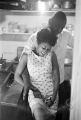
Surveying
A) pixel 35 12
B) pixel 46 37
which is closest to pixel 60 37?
pixel 46 37

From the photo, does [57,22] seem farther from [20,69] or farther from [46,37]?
[20,69]

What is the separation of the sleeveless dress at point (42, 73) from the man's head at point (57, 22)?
0.12 m

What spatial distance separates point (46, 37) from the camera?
3.16 feet

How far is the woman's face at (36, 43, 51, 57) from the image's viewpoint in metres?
0.98

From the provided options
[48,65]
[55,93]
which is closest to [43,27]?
[48,65]

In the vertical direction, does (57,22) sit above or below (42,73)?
above

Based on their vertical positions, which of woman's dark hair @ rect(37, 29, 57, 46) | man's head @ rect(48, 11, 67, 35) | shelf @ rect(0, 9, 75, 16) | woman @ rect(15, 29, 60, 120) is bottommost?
woman @ rect(15, 29, 60, 120)

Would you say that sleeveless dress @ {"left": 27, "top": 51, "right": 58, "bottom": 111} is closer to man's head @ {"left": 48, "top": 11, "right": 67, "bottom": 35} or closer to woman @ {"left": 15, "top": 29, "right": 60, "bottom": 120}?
woman @ {"left": 15, "top": 29, "right": 60, "bottom": 120}

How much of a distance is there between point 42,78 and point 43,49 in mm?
146

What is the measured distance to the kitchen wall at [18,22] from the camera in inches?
38.3

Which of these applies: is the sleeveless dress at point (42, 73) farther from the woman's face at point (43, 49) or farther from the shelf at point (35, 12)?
the shelf at point (35, 12)

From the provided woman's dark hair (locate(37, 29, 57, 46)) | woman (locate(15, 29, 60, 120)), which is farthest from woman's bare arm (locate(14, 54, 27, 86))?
woman's dark hair (locate(37, 29, 57, 46))

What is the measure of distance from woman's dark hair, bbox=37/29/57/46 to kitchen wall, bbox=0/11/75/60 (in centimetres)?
4

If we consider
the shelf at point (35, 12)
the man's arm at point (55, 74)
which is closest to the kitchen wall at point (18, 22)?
the shelf at point (35, 12)
